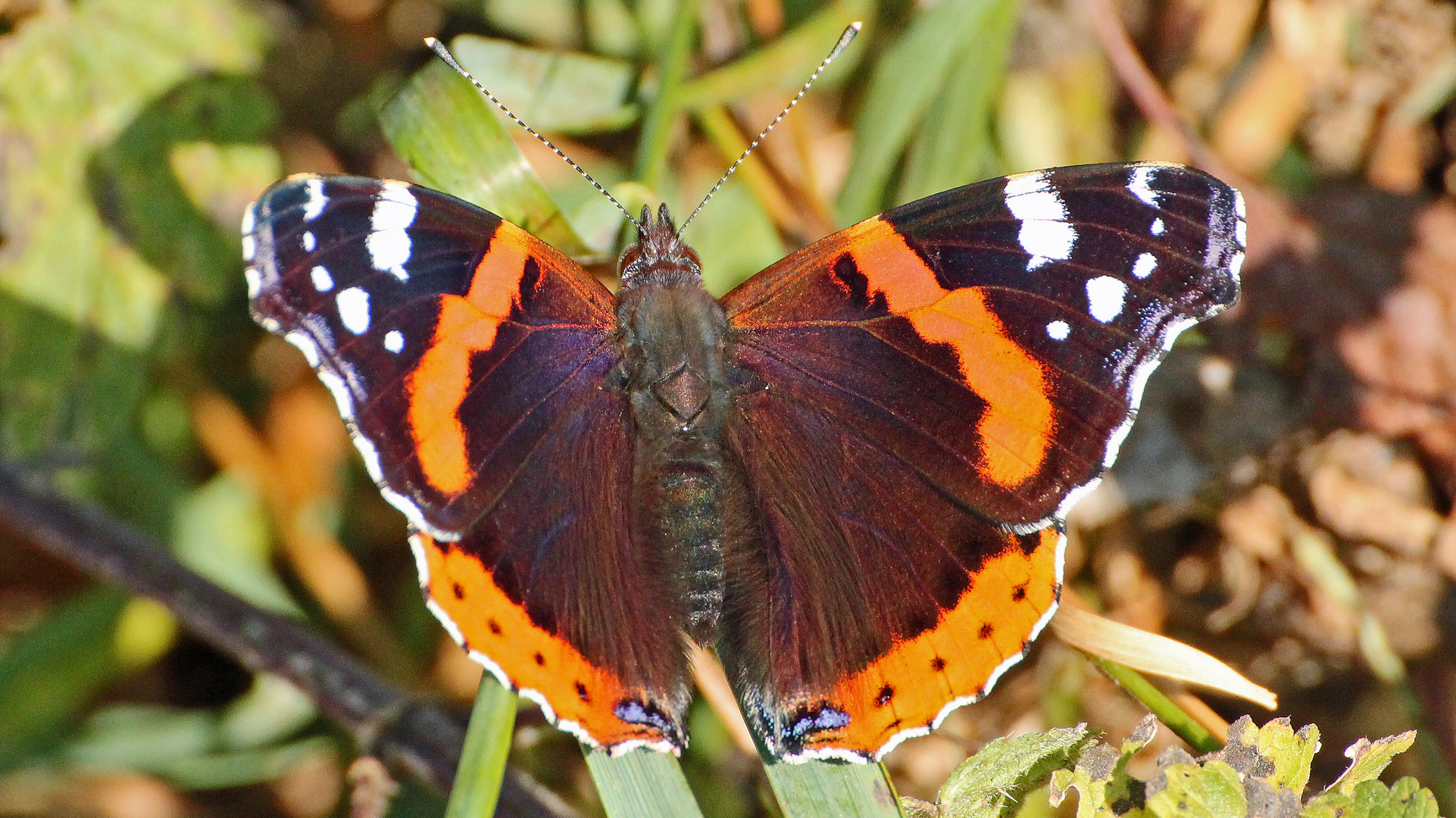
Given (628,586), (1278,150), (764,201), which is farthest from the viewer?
(1278,150)

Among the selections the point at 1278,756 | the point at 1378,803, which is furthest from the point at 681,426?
the point at 1378,803

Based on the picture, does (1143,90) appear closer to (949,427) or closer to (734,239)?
(734,239)

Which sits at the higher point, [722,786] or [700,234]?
[700,234]

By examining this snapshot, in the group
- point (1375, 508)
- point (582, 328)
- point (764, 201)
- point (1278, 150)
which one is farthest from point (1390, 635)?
point (582, 328)

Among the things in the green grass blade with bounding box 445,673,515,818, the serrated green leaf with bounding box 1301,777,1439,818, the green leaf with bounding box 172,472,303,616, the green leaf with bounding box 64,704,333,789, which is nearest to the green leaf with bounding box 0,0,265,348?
the green leaf with bounding box 172,472,303,616

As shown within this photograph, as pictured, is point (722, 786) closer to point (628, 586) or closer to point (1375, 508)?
point (628, 586)

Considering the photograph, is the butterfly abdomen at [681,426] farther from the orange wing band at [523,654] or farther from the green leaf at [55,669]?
the green leaf at [55,669]

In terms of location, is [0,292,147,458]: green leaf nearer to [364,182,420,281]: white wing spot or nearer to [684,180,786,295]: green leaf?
[364,182,420,281]: white wing spot
